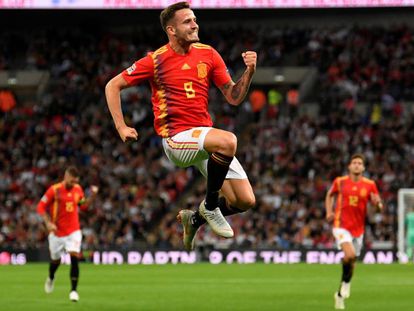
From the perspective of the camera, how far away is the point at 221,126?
113 feet

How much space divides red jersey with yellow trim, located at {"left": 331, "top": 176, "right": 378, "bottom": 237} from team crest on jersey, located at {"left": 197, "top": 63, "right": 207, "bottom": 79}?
7449 millimetres

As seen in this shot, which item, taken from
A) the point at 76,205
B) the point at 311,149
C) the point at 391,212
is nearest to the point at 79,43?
the point at 311,149

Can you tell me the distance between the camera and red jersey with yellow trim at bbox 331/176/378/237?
16.7 metres

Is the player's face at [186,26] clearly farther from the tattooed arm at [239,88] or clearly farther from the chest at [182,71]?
the tattooed arm at [239,88]

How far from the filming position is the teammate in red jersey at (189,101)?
9.43 m

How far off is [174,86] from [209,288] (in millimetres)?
10908

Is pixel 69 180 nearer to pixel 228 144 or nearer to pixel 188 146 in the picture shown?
pixel 188 146

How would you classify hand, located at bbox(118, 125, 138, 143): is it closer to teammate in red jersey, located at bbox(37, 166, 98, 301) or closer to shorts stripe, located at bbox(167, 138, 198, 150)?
shorts stripe, located at bbox(167, 138, 198, 150)

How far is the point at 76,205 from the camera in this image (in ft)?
60.8

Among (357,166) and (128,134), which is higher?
(357,166)

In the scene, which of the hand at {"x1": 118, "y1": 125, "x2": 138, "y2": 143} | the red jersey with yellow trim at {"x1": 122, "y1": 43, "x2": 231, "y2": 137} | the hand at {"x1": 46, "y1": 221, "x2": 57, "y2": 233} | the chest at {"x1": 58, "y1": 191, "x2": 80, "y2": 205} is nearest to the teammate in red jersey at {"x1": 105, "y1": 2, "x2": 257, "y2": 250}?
the red jersey with yellow trim at {"x1": 122, "y1": 43, "x2": 231, "y2": 137}

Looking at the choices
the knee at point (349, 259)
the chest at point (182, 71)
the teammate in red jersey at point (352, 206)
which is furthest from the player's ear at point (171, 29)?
the teammate in red jersey at point (352, 206)

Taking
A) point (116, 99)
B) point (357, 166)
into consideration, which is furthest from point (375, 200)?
point (116, 99)

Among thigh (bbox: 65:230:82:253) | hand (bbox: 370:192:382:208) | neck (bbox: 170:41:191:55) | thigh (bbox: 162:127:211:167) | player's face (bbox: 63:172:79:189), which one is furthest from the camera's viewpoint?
thigh (bbox: 65:230:82:253)
